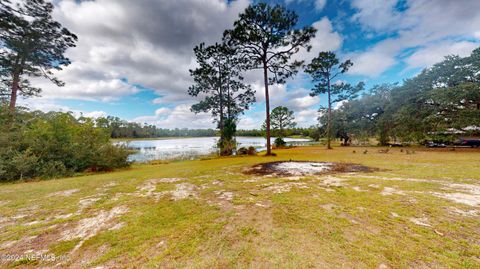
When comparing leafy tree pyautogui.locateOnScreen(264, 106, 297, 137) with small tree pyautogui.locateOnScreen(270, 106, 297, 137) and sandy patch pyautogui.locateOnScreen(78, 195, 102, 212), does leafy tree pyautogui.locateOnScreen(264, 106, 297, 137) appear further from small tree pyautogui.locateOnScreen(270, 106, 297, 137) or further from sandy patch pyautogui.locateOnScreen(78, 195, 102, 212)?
sandy patch pyautogui.locateOnScreen(78, 195, 102, 212)

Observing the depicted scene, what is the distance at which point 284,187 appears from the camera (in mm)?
4621

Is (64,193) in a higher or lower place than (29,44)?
lower

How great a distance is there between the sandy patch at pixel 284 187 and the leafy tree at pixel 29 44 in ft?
42.7

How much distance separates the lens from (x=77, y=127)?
31.1 feet

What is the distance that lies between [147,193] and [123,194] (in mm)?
587

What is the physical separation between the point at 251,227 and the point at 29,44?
48.6ft

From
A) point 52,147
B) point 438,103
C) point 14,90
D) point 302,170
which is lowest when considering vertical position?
point 302,170

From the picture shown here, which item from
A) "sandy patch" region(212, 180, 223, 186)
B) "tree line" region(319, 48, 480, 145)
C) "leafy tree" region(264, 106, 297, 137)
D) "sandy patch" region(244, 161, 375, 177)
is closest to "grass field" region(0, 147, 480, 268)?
"sandy patch" region(212, 180, 223, 186)

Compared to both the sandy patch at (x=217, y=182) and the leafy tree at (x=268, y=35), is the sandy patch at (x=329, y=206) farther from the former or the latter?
the leafy tree at (x=268, y=35)

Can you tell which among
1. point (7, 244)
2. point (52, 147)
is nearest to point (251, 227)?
point (7, 244)

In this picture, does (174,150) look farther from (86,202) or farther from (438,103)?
(438,103)

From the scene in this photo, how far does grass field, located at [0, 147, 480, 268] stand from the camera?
1818 mm

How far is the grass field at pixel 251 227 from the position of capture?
182 centimetres

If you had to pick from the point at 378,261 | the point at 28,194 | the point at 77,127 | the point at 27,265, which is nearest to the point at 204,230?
the point at 27,265
